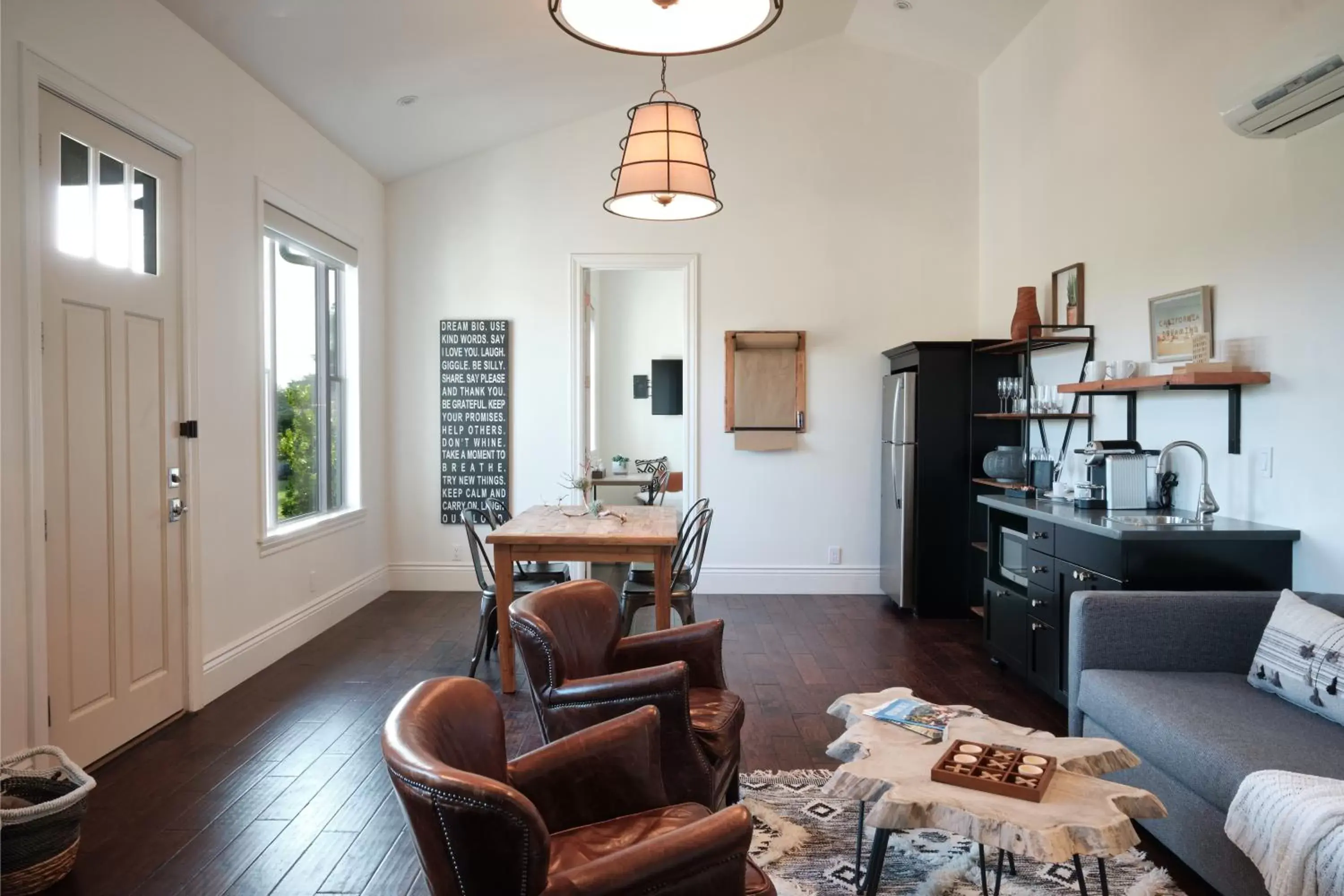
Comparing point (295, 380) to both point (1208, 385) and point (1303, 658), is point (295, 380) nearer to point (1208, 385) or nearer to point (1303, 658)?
point (1208, 385)

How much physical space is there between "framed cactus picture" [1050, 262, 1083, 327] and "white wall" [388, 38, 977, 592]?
1.24m

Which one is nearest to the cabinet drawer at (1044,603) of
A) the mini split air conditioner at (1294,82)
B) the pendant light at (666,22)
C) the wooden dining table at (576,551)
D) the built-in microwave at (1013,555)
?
the built-in microwave at (1013,555)

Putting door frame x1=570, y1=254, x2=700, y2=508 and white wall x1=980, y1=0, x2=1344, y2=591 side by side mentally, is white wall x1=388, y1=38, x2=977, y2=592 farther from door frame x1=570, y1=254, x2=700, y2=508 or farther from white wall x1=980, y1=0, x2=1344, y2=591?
white wall x1=980, y1=0, x2=1344, y2=591

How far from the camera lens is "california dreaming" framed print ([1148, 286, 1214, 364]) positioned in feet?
11.6

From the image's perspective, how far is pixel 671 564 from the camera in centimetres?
420

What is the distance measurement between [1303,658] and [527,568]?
13.2 ft

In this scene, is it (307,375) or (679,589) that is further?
(307,375)

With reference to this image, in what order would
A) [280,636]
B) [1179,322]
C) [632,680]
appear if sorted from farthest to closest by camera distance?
[280,636]
[1179,322]
[632,680]

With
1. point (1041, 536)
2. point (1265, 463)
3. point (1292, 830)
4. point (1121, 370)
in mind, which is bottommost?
point (1292, 830)

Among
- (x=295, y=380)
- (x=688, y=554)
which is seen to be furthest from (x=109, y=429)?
(x=688, y=554)

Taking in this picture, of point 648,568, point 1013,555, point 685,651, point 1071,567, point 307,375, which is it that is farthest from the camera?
point 307,375

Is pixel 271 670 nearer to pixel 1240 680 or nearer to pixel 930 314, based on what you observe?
pixel 1240 680

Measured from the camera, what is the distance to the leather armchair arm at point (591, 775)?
1.85 m

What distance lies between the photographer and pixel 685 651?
276 centimetres
